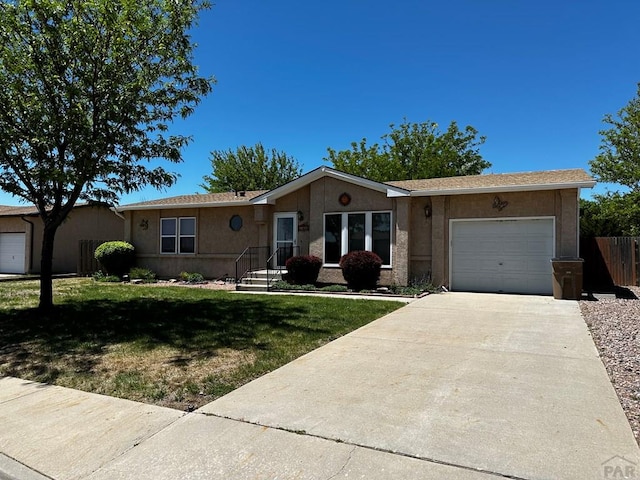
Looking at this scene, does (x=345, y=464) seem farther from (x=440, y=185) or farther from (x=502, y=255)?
(x=440, y=185)

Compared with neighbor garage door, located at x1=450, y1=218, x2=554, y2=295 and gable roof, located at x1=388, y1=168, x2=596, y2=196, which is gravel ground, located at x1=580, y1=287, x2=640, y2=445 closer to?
neighbor garage door, located at x1=450, y1=218, x2=554, y2=295

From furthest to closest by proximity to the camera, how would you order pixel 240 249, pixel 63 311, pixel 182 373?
pixel 240 249, pixel 63 311, pixel 182 373

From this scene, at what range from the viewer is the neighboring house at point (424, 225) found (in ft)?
41.6

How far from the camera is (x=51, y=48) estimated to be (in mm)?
8023

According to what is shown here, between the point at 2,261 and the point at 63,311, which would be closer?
the point at 63,311

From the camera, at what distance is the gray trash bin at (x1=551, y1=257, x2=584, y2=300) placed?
11352 millimetres

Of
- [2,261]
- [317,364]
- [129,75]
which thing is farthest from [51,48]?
[2,261]

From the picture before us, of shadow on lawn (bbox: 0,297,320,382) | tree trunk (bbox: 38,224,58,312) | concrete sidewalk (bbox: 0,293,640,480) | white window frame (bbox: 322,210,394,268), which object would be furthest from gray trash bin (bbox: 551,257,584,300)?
tree trunk (bbox: 38,224,58,312)

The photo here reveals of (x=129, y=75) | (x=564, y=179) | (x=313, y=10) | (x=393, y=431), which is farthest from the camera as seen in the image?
(x=313, y=10)

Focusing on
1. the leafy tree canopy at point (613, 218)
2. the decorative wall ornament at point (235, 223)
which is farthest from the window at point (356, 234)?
the leafy tree canopy at point (613, 218)

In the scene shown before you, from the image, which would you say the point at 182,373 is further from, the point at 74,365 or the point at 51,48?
the point at 51,48

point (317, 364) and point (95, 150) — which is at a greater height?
point (95, 150)

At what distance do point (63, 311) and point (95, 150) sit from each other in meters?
3.76

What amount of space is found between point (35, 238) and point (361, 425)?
22831 millimetres
